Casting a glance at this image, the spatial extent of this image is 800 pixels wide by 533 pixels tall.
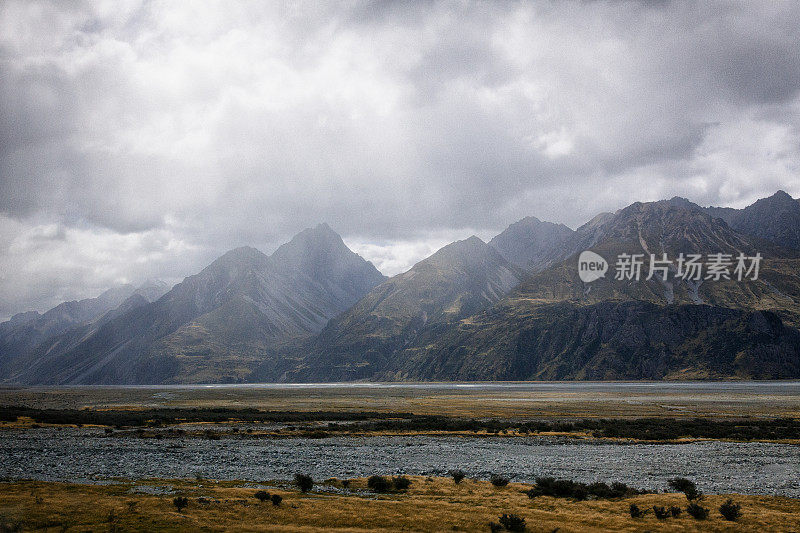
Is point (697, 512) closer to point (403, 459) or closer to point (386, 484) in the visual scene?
point (386, 484)

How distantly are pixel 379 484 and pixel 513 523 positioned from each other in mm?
11333

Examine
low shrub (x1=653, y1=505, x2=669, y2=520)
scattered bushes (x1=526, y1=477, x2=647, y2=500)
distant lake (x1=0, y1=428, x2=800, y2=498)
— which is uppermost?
low shrub (x1=653, y1=505, x2=669, y2=520)

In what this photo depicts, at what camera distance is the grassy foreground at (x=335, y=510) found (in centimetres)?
2253

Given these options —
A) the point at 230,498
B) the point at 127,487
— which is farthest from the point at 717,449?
the point at 127,487

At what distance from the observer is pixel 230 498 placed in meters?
27.9

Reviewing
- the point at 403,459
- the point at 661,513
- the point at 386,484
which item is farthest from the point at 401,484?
the point at 661,513

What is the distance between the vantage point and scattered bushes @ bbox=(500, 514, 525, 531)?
22500mm

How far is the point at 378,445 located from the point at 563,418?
137 ft

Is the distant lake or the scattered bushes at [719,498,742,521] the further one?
the distant lake

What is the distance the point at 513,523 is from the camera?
2262 centimetres

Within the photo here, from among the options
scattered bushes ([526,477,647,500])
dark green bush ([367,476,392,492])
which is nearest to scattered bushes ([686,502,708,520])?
scattered bushes ([526,477,647,500])

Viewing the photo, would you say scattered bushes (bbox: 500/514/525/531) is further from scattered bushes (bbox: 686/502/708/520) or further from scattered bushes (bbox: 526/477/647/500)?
scattered bushes (bbox: 686/502/708/520)

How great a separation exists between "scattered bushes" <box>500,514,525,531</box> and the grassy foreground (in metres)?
0.48

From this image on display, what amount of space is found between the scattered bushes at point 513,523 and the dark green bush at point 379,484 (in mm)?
10278
